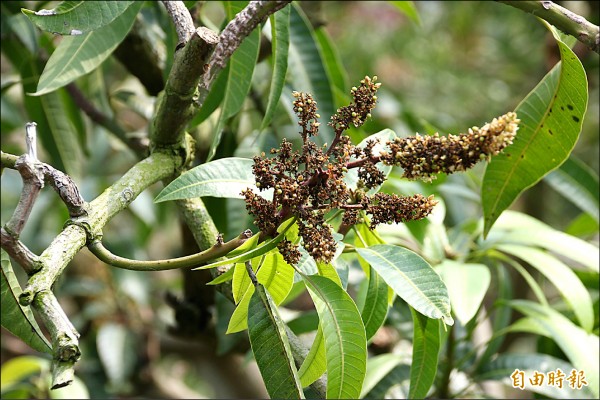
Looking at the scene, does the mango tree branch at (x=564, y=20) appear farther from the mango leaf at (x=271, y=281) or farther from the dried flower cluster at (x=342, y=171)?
the mango leaf at (x=271, y=281)

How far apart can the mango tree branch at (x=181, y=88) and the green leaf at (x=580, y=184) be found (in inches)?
33.0

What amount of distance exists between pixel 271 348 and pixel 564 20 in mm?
406

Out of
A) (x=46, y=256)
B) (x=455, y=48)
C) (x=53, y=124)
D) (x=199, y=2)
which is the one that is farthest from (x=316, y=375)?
(x=455, y=48)

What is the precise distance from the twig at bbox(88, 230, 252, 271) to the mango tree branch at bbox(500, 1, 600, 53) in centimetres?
32

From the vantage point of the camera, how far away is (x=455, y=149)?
1.96 feet

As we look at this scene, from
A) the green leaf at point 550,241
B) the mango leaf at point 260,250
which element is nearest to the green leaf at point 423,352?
the mango leaf at point 260,250

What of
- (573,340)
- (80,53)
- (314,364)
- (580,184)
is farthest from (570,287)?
(80,53)

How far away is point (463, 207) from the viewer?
6.26ft

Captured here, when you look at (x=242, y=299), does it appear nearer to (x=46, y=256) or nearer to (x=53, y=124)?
(x=46, y=256)

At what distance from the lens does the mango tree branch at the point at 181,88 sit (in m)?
0.68

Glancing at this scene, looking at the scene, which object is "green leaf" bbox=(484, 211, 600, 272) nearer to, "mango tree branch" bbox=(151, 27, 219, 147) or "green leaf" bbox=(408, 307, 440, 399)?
"green leaf" bbox=(408, 307, 440, 399)

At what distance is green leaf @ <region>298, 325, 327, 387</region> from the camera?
0.72m

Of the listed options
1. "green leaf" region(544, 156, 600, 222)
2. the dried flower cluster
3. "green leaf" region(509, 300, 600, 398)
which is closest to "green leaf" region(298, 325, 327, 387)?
the dried flower cluster

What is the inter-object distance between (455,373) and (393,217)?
31.6 inches
